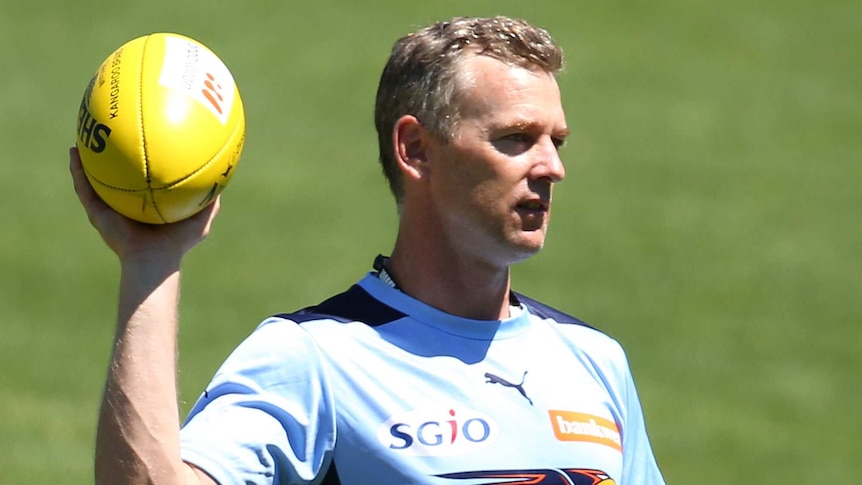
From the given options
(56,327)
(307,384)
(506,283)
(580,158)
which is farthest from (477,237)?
(580,158)

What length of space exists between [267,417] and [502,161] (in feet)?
3.54

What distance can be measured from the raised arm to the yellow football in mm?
104

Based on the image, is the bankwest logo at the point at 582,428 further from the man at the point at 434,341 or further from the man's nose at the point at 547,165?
the man's nose at the point at 547,165

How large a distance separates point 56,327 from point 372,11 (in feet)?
22.5

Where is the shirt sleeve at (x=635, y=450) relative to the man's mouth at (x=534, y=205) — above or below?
below

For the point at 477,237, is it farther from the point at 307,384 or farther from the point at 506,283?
the point at 307,384

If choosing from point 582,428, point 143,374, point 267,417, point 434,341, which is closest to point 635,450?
point 582,428

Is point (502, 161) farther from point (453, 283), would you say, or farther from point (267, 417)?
point (267, 417)

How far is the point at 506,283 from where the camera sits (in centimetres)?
501

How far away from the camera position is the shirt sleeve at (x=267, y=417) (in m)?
4.22

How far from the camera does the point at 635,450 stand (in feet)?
16.6

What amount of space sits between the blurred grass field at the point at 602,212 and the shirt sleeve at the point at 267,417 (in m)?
7.81

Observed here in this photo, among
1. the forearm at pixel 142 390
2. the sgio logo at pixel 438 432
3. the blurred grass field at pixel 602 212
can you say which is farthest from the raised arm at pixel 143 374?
the blurred grass field at pixel 602 212

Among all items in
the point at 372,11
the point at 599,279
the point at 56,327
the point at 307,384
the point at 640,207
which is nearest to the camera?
the point at 307,384
